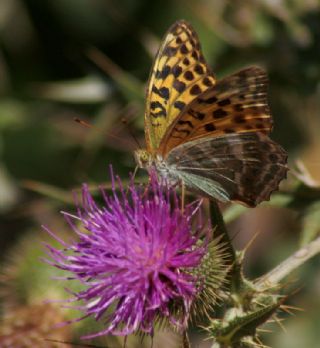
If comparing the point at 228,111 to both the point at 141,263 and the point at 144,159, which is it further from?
the point at 141,263

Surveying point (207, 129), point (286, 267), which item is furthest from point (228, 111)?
point (286, 267)

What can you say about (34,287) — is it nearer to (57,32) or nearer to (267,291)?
(267,291)

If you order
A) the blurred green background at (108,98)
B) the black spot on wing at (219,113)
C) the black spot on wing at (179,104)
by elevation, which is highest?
the black spot on wing at (219,113)

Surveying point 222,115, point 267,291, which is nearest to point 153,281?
point 267,291

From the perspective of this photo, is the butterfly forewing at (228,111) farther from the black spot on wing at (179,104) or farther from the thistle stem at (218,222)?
the thistle stem at (218,222)

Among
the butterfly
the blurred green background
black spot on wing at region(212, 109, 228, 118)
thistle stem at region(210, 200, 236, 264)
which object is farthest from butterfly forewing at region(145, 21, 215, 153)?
the blurred green background

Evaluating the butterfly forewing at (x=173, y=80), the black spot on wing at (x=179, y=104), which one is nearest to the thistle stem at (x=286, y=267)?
the butterfly forewing at (x=173, y=80)
